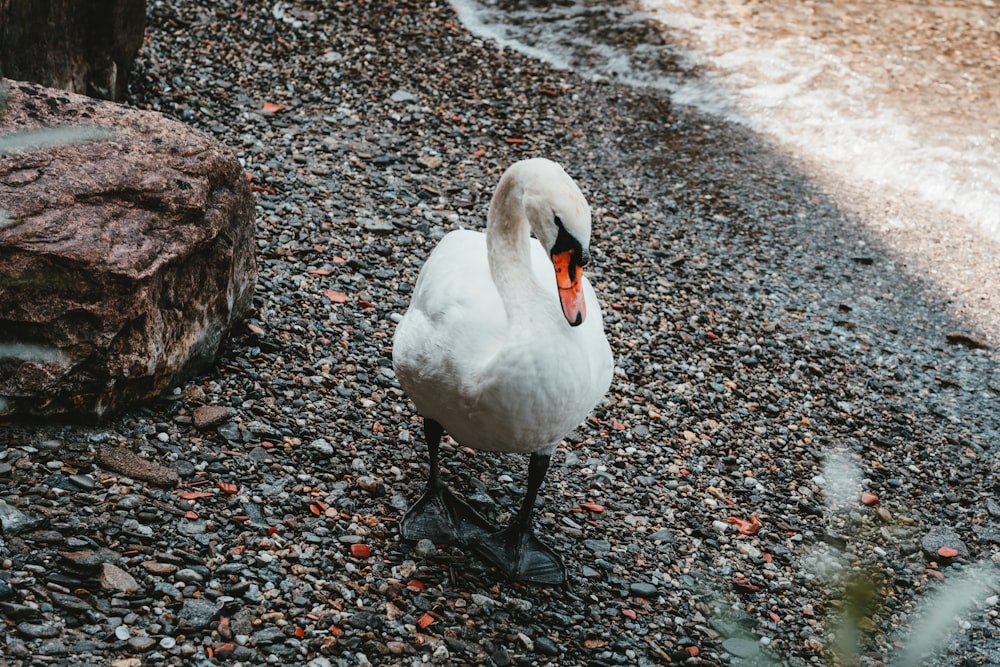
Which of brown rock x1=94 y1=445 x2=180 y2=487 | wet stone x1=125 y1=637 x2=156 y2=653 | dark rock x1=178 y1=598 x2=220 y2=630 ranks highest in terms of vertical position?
brown rock x1=94 y1=445 x2=180 y2=487

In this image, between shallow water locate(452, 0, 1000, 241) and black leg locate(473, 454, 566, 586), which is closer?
black leg locate(473, 454, 566, 586)

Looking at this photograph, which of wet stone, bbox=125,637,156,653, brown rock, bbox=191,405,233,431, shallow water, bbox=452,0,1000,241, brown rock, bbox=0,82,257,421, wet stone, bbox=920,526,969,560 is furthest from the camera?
shallow water, bbox=452,0,1000,241

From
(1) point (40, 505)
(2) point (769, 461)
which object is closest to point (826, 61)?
(2) point (769, 461)

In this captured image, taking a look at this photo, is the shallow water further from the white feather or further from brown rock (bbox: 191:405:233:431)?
brown rock (bbox: 191:405:233:431)

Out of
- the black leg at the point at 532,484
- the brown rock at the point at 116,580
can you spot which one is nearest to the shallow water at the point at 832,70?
the black leg at the point at 532,484

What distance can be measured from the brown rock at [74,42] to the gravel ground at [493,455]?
0.58 metres

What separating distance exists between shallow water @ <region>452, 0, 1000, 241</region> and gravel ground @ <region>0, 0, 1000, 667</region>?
3.15 feet

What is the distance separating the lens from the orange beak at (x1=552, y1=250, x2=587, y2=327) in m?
3.05

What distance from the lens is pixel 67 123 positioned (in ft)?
12.1

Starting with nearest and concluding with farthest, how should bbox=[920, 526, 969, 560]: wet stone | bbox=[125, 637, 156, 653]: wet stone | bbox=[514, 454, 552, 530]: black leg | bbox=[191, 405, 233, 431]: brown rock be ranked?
bbox=[125, 637, 156, 653]: wet stone
bbox=[514, 454, 552, 530]: black leg
bbox=[191, 405, 233, 431]: brown rock
bbox=[920, 526, 969, 560]: wet stone

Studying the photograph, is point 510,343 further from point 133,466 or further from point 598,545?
point 133,466

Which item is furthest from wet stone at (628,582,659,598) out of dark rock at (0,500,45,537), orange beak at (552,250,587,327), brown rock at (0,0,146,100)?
brown rock at (0,0,146,100)

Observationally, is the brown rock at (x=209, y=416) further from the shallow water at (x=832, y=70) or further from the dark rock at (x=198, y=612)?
the shallow water at (x=832, y=70)

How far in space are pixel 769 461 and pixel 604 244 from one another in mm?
1910
